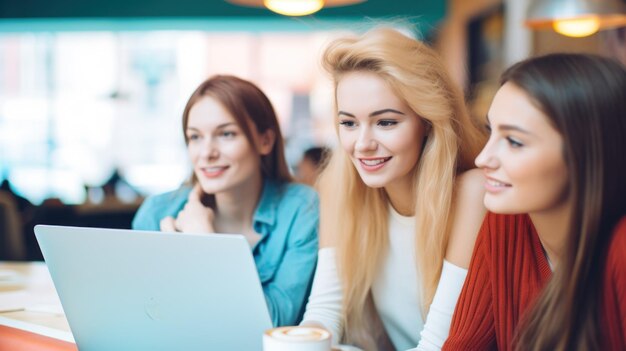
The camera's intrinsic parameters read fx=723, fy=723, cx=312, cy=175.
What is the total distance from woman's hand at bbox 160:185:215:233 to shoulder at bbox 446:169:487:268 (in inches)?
30.4

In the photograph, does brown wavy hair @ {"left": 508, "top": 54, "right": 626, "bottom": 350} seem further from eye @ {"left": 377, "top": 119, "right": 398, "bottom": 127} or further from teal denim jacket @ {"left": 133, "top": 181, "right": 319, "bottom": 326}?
teal denim jacket @ {"left": 133, "top": 181, "right": 319, "bottom": 326}

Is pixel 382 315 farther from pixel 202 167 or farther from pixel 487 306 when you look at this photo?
pixel 202 167

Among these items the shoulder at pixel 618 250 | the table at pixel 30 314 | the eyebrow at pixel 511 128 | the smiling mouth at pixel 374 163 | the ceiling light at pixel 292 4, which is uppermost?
the ceiling light at pixel 292 4

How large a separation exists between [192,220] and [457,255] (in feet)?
2.83

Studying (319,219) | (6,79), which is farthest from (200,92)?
(6,79)

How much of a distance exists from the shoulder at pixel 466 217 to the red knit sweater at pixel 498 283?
0.36 feet

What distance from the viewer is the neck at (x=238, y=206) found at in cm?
223

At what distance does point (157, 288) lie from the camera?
1.34 metres

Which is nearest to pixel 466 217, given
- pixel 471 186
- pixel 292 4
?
pixel 471 186

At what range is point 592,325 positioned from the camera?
1192 mm

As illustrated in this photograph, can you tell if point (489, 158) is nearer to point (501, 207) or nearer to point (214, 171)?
point (501, 207)

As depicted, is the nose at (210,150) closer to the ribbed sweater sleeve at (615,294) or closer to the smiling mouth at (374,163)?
the smiling mouth at (374,163)

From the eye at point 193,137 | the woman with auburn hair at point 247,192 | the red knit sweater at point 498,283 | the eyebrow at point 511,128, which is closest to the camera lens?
the eyebrow at point 511,128

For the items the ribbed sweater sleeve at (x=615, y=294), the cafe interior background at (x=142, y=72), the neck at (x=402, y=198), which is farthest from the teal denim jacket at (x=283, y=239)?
the cafe interior background at (x=142, y=72)
